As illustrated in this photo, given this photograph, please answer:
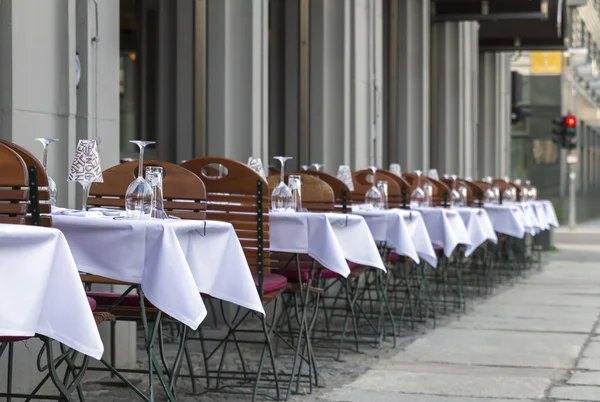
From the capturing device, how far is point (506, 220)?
12320 millimetres

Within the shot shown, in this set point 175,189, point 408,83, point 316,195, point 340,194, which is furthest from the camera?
point 408,83

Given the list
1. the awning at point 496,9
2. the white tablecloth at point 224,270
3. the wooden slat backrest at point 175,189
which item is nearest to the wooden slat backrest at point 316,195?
the wooden slat backrest at point 175,189

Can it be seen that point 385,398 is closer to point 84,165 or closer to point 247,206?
point 247,206

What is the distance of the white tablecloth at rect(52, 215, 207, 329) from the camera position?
14.6 feet

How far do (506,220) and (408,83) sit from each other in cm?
504

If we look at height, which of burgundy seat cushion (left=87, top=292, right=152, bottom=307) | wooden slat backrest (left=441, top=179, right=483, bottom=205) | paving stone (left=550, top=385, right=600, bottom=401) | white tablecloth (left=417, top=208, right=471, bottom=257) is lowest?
paving stone (left=550, top=385, right=600, bottom=401)

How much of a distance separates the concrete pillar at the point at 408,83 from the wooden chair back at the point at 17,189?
1297 centimetres

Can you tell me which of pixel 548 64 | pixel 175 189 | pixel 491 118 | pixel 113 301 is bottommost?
pixel 113 301

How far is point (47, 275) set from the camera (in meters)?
3.72

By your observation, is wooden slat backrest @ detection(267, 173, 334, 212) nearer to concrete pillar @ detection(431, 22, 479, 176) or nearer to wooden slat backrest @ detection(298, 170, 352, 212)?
wooden slat backrest @ detection(298, 170, 352, 212)

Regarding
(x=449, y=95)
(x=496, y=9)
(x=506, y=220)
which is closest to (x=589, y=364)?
(x=506, y=220)

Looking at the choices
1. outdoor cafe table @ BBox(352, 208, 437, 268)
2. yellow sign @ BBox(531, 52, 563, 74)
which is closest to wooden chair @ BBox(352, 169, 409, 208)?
outdoor cafe table @ BBox(352, 208, 437, 268)

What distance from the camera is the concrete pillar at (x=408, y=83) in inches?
664

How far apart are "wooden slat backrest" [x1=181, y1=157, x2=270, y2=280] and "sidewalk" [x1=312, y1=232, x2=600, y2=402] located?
768 millimetres
